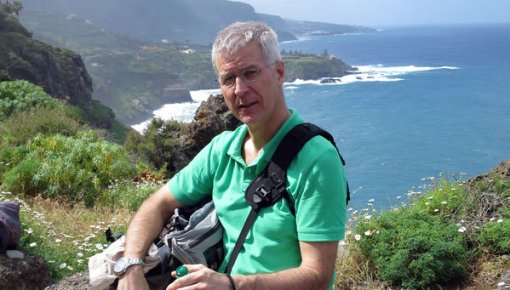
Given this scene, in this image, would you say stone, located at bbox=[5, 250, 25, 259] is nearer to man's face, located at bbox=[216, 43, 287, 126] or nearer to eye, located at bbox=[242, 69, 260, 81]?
man's face, located at bbox=[216, 43, 287, 126]

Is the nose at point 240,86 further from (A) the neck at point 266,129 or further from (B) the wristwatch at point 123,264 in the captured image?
(B) the wristwatch at point 123,264

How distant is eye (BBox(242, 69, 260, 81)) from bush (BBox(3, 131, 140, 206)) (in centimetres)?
498

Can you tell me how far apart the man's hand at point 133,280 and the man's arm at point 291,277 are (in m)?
0.37

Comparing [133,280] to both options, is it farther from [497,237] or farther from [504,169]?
[504,169]

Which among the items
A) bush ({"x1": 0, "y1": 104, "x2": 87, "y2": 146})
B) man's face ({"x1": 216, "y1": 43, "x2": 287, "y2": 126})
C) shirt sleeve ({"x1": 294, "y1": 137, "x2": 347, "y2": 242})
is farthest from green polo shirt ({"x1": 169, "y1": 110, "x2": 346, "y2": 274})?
bush ({"x1": 0, "y1": 104, "x2": 87, "y2": 146})

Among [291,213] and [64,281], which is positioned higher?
[291,213]

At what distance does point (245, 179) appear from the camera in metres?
2.17

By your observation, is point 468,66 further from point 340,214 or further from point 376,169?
point 340,214

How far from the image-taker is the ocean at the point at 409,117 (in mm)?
43994

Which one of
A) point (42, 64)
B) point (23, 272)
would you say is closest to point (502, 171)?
point (23, 272)

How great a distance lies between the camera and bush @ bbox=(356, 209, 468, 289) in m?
3.64

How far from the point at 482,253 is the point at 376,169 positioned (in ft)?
135

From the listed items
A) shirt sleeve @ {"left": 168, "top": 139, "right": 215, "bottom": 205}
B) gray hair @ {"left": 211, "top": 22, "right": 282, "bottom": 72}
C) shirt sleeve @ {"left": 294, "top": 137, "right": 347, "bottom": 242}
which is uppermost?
gray hair @ {"left": 211, "top": 22, "right": 282, "bottom": 72}

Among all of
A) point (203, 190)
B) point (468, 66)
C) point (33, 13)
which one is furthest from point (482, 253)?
point (33, 13)
